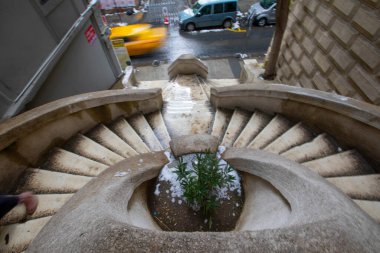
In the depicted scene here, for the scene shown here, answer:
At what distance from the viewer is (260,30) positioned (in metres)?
11.2

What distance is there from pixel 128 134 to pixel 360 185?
2981mm

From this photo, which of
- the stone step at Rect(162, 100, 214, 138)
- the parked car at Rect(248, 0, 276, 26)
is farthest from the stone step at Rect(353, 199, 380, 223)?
the parked car at Rect(248, 0, 276, 26)

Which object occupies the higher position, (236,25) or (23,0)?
(23,0)

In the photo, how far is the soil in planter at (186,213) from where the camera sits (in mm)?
1969

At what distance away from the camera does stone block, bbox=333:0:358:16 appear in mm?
2805

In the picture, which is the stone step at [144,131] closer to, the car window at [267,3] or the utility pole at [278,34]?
the utility pole at [278,34]

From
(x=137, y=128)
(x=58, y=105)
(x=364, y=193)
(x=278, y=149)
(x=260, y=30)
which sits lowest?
(x=260, y=30)

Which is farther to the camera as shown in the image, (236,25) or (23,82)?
(236,25)

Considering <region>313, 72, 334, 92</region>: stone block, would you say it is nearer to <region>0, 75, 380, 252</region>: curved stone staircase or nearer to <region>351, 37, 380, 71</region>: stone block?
<region>351, 37, 380, 71</region>: stone block

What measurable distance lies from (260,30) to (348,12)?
9261 mm

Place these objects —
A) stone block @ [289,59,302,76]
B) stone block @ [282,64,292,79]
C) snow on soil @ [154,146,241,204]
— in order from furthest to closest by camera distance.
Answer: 1. stone block @ [282,64,292,79]
2. stone block @ [289,59,302,76]
3. snow on soil @ [154,146,241,204]

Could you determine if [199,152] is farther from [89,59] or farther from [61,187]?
[89,59]

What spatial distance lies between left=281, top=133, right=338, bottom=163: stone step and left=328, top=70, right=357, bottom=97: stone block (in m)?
0.97

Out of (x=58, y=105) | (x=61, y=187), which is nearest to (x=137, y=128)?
(x=58, y=105)
